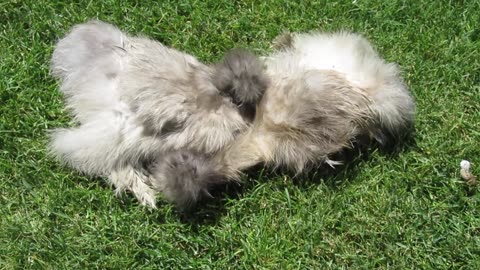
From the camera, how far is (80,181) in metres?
3.51

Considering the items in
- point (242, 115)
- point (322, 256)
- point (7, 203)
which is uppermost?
point (242, 115)

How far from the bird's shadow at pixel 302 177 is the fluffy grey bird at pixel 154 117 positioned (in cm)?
14

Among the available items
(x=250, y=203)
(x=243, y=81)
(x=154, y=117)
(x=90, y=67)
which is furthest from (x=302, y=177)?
(x=90, y=67)

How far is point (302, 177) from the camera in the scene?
3514 millimetres

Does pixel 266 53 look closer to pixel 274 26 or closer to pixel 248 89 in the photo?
pixel 274 26

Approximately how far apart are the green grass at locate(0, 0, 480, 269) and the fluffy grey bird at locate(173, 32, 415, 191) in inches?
7.0

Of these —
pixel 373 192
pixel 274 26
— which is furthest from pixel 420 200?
pixel 274 26

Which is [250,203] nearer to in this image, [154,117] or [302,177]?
[302,177]

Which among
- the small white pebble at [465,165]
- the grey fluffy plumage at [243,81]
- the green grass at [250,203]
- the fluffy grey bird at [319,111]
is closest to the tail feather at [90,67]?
the green grass at [250,203]

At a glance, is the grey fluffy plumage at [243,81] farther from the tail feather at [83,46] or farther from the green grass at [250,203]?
the tail feather at [83,46]

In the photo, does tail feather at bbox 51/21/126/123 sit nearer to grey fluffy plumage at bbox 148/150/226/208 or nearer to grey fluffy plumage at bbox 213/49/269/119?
grey fluffy plumage at bbox 148/150/226/208

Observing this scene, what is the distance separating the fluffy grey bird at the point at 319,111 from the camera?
132 inches

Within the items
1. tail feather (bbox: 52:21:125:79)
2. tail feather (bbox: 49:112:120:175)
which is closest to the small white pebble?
tail feather (bbox: 49:112:120:175)

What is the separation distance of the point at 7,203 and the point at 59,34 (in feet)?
3.32
